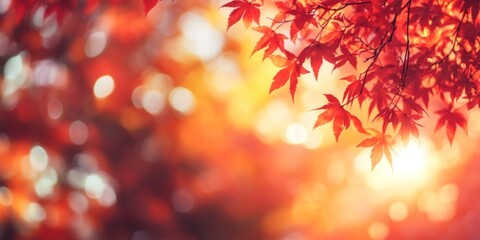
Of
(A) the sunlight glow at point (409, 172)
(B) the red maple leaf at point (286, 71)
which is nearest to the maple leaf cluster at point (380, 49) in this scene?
(B) the red maple leaf at point (286, 71)

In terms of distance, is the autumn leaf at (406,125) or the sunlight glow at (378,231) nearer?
the autumn leaf at (406,125)

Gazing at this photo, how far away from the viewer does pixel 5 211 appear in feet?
32.6

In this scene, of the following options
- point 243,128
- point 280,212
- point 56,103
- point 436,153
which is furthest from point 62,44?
point 436,153

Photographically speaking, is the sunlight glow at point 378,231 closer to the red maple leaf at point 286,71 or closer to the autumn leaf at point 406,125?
the autumn leaf at point 406,125

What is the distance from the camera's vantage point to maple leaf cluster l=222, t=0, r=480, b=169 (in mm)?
3050

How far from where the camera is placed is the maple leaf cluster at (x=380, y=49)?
3.05 m

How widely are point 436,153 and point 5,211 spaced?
7.01 m

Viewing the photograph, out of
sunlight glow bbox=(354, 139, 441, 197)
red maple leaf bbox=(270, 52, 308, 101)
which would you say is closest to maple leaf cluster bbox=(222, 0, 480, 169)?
red maple leaf bbox=(270, 52, 308, 101)

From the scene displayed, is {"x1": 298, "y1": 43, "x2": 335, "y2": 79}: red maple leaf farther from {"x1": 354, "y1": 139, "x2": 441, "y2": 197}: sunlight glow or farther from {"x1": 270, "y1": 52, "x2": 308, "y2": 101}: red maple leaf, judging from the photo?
{"x1": 354, "y1": 139, "x2": 441, "y2": 197}: sunlight glow

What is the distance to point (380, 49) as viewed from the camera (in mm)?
3107

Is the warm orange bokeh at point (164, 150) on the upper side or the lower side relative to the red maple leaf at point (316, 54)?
upper

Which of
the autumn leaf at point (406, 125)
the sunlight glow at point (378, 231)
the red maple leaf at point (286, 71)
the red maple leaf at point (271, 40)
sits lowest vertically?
the autumn leaf at point (406, 125)

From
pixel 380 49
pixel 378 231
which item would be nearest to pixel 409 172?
pixel 378 231

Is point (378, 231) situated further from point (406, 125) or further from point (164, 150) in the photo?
point (406, 125)
